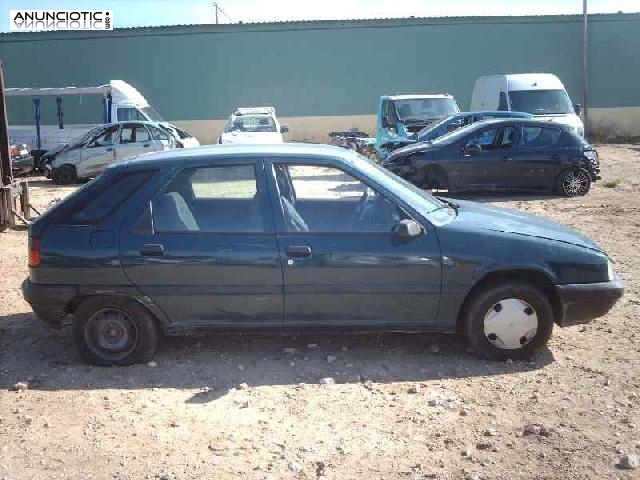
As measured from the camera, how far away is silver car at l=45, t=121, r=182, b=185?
680 inches

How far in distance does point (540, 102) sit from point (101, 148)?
35.5 feet

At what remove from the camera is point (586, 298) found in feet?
16.8

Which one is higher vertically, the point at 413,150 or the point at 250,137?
the point at 250,137

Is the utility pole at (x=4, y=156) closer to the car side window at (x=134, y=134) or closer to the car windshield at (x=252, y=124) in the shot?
the car side window at (x=134, y=134)

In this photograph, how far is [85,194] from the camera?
5.21 meters

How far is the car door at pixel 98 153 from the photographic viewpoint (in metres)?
17.3

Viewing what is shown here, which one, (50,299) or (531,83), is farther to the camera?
(531,83)

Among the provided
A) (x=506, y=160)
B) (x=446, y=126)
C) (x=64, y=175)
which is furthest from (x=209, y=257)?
(x=64, y=175)

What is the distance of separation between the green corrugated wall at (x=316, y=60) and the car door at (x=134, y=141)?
11.0 metres

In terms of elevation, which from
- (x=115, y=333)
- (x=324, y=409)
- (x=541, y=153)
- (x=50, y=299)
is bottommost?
(x=324, y=409)

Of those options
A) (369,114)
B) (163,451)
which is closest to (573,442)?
(163,451)

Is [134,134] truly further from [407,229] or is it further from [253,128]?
[407,229]

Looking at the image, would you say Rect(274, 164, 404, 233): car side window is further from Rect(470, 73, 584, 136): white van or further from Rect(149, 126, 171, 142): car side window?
Rect(470, 73, 584, 136): white van

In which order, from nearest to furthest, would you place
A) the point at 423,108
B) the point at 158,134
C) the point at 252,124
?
the point at 158,134, the point at 423,108, the point at 252,124
